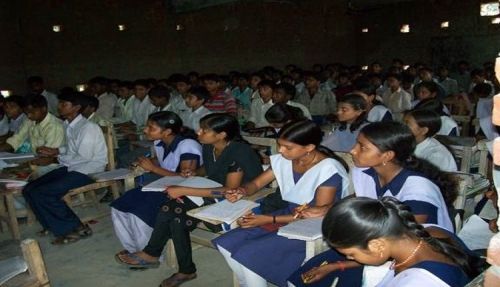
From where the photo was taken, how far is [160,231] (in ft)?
9.41

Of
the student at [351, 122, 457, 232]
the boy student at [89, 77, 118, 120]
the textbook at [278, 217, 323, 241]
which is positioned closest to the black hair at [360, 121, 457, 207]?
the student at [351, 122, 457, 232]

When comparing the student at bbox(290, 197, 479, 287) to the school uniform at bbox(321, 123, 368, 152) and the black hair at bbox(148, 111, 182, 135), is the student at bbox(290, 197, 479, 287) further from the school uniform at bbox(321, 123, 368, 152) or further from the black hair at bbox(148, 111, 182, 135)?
the school uniform at bbox(321, 123, 368, 152)

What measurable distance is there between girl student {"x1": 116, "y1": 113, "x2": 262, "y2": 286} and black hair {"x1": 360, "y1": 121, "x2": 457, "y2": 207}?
0.98 meters

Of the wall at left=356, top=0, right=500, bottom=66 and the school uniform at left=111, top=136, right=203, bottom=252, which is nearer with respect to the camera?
the school uniform at left=111, top=136, right=203, bottom=252

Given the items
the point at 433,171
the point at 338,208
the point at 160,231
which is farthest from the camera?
the point at 160,231

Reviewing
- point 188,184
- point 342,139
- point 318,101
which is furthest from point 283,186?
point 318,101

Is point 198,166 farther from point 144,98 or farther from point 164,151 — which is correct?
point 144,98

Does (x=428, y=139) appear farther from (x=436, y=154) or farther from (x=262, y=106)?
(x=262, y=106)

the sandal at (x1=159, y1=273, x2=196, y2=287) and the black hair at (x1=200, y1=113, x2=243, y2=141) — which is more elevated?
the black hair at (x1=200, y1=113, x2=243, y2=141)

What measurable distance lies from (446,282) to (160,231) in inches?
75.9

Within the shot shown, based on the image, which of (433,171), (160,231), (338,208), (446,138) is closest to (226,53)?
(446,138)

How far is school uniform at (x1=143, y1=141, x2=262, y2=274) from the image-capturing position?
2.78 meters

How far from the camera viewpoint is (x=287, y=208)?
259cm

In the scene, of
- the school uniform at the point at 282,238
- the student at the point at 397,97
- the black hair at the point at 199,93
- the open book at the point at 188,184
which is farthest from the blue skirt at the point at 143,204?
the student at the point at 397,97
